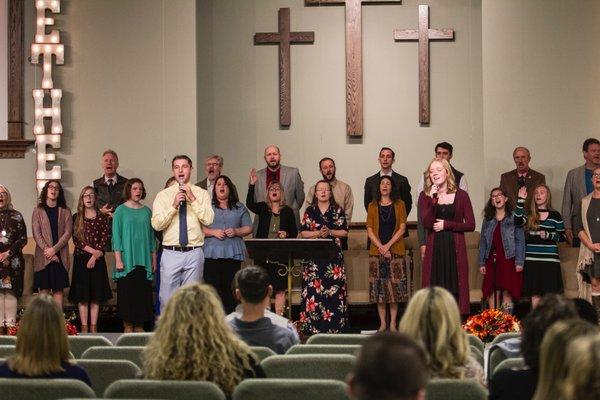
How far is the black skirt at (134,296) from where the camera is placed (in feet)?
32.7

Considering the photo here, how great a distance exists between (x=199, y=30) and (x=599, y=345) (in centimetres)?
1035

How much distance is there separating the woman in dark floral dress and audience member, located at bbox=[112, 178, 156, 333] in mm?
1466

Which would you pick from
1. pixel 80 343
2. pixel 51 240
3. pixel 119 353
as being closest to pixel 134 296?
pixel 51 240

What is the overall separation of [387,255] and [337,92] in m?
3.23

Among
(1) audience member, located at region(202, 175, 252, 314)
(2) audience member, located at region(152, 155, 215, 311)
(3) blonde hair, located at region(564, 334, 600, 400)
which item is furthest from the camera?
(1) audience member, located at region(202, 175, 252, 314)

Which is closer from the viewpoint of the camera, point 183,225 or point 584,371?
point 584,371

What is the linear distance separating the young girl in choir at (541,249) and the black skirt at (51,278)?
14.4 ft

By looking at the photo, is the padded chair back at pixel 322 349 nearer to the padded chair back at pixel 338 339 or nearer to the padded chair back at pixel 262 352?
the padded chair back at pixel 262 352

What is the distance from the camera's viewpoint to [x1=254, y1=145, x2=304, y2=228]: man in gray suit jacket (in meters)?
10.8

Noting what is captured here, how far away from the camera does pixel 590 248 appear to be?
9844mm

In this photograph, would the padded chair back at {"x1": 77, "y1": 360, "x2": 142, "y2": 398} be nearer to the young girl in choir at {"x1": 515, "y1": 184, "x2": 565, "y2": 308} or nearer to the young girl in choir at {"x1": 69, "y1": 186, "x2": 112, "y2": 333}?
the young girl in choir at {"x1": 69, "y1": 186, "x2": 112, "y2": 333}

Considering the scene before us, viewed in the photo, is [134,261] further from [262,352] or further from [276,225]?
[262,352]

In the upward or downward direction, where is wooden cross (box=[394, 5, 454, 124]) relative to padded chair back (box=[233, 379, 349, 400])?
upward

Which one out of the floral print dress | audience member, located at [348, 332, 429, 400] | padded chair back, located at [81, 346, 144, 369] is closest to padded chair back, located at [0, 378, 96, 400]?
padded chair back, located at [81, 346, 144, 369]
